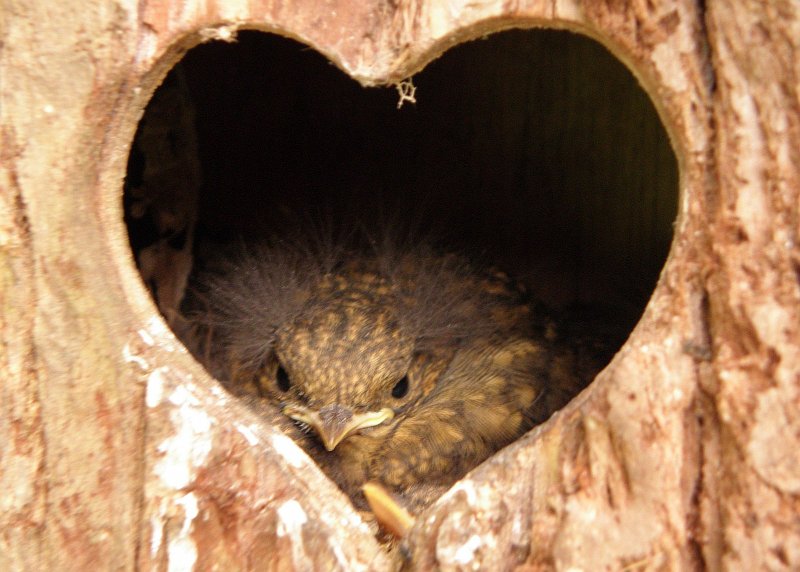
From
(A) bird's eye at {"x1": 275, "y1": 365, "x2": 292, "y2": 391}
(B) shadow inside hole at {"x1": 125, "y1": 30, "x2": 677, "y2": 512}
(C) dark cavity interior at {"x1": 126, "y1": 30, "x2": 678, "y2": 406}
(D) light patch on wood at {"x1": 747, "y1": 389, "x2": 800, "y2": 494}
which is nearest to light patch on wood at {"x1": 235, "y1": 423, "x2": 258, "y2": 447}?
(A) bird's eye at {"x1": 275, "y1": 365, "x2": 292, "y2": 391}

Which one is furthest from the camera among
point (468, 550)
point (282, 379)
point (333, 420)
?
point (282, 379)

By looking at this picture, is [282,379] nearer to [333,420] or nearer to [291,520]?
[333,420]

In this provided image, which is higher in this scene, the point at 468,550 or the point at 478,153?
the point at 478,153

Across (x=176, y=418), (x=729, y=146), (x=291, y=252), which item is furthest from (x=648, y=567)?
(x=291, y=252)

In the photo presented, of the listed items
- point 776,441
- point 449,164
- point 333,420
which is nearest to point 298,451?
point 333,420

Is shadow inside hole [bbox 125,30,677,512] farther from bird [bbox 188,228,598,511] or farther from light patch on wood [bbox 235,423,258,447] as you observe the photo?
light patch on wood [bbox 235,423,258,447]

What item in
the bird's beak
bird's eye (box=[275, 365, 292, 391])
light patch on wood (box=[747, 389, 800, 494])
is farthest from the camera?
bird's eye (box=[275, 365, 292, 391])
